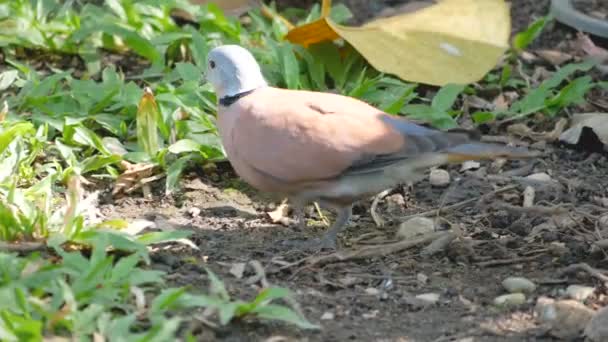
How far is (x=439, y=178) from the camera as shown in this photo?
518 centimetres

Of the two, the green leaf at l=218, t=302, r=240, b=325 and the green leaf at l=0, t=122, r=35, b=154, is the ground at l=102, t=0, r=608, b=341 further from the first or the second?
the green leaf at l=0, t=122, r=35, b=154

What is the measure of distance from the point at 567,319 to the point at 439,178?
5.11 feet

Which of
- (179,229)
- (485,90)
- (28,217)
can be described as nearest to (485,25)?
(485,90)

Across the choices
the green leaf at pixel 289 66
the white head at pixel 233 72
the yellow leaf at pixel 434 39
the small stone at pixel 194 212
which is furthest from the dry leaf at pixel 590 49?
the small stone at pixel 194 212

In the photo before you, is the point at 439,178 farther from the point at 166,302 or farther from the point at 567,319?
the point at 166,302

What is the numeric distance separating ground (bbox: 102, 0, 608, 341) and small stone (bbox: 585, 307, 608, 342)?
6.1 inches

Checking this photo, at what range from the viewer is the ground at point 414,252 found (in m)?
3.79

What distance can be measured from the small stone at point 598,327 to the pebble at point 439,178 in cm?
159

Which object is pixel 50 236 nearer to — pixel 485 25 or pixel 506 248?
pixel 506 248

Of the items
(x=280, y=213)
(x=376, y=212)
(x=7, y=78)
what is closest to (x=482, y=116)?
(x=376, y=212)

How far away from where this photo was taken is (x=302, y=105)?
4.43 metres

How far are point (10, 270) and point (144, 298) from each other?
0.43 m

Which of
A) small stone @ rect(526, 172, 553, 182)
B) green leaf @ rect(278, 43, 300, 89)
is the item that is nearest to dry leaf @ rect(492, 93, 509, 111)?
small stone @ rect(526, 172, 553, 182)

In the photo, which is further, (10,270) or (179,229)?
(179,229)
